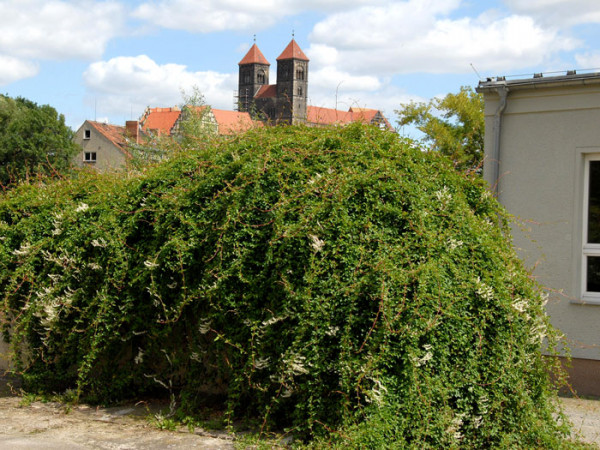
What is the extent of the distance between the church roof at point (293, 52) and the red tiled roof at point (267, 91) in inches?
237

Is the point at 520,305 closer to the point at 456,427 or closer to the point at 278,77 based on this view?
the point at 456,427

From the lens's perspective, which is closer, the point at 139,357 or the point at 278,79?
the point at 139,357

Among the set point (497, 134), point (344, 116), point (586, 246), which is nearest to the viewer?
point (344, 116)

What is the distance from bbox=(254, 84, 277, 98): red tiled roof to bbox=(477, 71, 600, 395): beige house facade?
121 m

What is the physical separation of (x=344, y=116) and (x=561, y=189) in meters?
3.12

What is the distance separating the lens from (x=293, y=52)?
13088 cm

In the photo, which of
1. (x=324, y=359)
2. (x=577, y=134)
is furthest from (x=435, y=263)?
(x=577, y=134)

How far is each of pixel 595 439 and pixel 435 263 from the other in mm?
2378

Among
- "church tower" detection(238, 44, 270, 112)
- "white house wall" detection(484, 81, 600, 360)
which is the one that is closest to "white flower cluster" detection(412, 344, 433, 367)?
"white house wall" detection(484, 81, 600, 360)

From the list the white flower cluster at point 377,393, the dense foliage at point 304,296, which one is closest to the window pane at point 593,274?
the dense foliage at point 304,296

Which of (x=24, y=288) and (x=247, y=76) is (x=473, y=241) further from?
(x=247, y=76)

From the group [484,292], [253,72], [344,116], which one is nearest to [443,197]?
[484,292]

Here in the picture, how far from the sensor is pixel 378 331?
455 centimetres

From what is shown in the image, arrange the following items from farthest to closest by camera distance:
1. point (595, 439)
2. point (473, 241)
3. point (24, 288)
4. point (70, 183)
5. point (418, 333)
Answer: point (70, 183) < point (24, 288) < point (595, 439) < point (473, 241) < point (418, 333)
